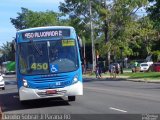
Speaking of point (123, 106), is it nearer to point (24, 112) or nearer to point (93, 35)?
point (24, 112)

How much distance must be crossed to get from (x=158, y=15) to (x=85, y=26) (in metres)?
31.1

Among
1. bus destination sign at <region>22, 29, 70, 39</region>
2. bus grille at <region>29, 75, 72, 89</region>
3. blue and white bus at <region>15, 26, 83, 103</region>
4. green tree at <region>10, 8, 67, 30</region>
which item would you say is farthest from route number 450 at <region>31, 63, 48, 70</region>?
green tree at <region>10, 8, 67, 30</region>

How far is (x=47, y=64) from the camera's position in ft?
66.7

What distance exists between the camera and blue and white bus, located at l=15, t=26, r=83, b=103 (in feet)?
65.8

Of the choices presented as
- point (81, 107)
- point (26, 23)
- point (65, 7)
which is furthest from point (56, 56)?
point (26, 23)

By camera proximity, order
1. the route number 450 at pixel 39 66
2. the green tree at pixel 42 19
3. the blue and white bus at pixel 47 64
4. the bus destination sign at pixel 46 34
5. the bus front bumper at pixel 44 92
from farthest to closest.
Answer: the green tree at pixel 42 19 → the bus destination sign at pixel 46 34 → the route number 450 at pixel 39 66 → the blue and white bus at pixel 47 64 → the bus front bumper at pixel 44 92

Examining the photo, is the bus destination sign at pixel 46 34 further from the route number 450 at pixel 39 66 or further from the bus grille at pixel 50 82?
the bus grille at pixel 50 82

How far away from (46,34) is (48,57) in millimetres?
1034

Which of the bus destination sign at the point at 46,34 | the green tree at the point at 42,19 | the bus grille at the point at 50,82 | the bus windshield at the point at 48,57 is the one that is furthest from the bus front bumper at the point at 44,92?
the green tree at the point at 42,19

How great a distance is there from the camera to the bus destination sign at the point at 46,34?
68.2ft

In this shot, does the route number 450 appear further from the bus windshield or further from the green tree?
the green tree

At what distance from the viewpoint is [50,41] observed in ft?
67.7

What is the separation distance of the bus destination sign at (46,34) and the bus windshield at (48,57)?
11.8 inches

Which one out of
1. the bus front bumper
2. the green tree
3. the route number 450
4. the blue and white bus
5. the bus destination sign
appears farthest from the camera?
the green tree
